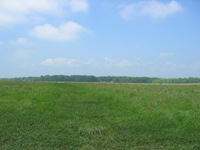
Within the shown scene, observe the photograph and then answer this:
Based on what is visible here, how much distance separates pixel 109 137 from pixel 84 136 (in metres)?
0.82

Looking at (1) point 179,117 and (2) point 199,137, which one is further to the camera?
(1) point 179,117

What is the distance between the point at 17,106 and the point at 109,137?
5986mm

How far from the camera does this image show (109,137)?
10695mm

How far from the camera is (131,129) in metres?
11.6

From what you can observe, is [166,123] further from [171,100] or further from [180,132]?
[171,100]

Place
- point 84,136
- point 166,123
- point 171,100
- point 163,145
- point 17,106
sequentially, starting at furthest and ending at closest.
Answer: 1. point 171,100
2. point 17,106
3. point 166,123
4. point 84,136
5. point 163,145

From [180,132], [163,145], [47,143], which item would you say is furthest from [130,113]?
[47,143]

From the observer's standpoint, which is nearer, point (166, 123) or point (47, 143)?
point (47, 143)

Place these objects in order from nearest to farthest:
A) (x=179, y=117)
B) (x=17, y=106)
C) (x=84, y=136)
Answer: (x=84, y=136) < (x=179, y=117) < (x=17, y=106)

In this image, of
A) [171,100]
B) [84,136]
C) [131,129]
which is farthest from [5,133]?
[171,100]

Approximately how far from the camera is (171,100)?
1772cm

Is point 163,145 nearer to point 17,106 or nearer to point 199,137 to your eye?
point 199,137

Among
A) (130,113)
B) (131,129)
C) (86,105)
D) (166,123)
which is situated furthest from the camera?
(86,105)

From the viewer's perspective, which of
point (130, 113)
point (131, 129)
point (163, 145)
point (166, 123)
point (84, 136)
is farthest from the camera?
point (130, 113)
